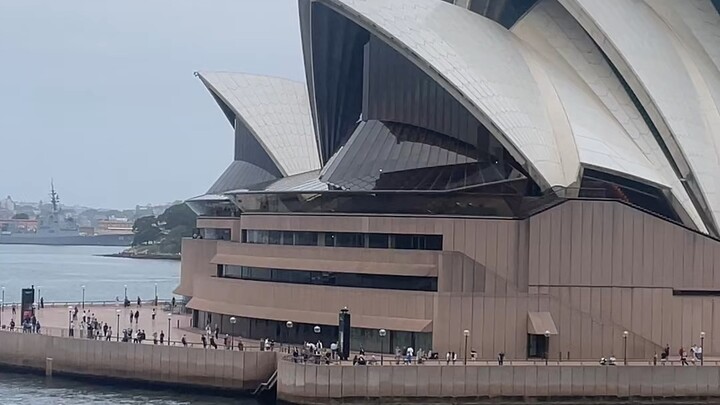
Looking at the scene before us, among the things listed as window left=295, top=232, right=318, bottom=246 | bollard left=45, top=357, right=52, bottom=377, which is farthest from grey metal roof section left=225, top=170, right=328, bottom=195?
bollard left=45, top=357, right=52, bottom=377

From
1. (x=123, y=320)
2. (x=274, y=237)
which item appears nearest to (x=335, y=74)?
(x=274, y=237)

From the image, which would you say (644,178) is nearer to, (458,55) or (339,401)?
(458,55)

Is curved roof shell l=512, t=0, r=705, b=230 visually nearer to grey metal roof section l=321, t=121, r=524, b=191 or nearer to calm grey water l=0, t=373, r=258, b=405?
grey metal roof section l=321, t=121, r=524, b=191

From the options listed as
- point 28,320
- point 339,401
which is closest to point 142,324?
point 28,320

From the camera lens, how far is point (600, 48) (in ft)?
153

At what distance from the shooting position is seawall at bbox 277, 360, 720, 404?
125 feet

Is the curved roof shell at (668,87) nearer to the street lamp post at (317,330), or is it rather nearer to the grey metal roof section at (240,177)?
the street lamp post at (317,330)

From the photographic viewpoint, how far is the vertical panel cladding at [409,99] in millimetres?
46531

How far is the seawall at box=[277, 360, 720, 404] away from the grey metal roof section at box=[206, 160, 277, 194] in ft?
79.4

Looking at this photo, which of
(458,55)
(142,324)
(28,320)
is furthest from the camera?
(142,324)

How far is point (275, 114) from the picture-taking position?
6419 cm

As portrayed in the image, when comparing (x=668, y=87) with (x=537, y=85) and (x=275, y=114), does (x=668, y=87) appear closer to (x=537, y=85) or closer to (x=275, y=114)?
(x=537, y=85)

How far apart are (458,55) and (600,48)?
20.5 feet

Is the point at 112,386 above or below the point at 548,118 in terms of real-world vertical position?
below
